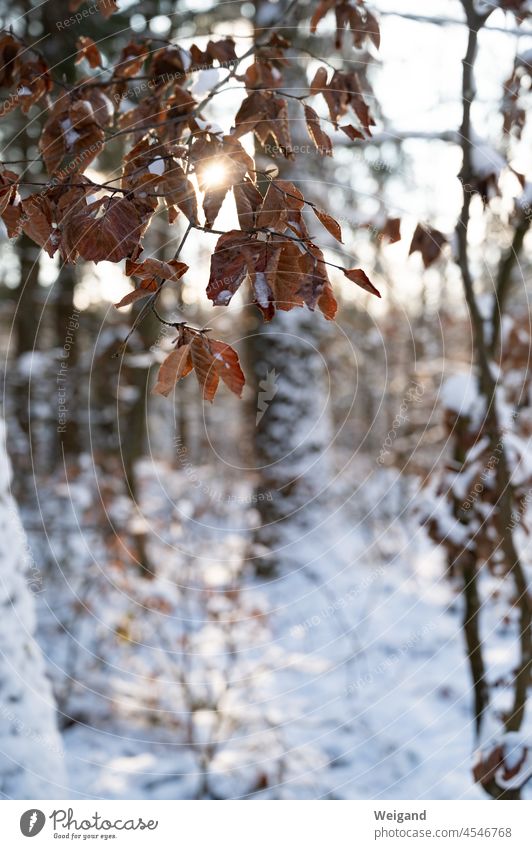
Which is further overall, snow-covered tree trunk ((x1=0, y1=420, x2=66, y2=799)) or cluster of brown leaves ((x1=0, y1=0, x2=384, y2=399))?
snow-covered tree trunk ((x1=0, y1=420, x2=66, y2=799))

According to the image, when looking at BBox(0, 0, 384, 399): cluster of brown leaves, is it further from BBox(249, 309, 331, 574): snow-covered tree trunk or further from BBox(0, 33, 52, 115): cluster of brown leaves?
BBox(249, 309, 331, 574): snow-covered tree trunk

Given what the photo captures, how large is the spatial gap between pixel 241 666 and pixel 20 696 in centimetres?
133

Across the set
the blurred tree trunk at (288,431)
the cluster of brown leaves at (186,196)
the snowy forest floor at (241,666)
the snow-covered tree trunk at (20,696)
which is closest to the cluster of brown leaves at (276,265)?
the cluster of brown leaves at (186,196)

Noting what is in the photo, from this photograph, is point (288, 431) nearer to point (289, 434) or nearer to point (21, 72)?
point (289, 434)

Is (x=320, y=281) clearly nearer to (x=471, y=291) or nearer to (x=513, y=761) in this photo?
(x=471, y=291)

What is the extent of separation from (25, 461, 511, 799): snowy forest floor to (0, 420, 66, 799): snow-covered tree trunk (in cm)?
17

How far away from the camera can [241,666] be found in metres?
3.23

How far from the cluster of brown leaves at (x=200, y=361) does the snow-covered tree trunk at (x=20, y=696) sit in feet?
4.13

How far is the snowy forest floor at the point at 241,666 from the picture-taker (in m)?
2.68

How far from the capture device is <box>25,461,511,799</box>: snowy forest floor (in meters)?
2.68

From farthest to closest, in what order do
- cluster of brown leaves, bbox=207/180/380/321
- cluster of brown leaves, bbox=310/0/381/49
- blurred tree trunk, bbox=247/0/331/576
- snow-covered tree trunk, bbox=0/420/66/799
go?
blurred tree trunk, bbox=247/0/331/576 < snow-covered tree trunk, bbox=0/420/66/799 < cluster of brown leaves, bbox=310/0/381/49 < cluster of brown leaves, bbox=207/180/380/321
